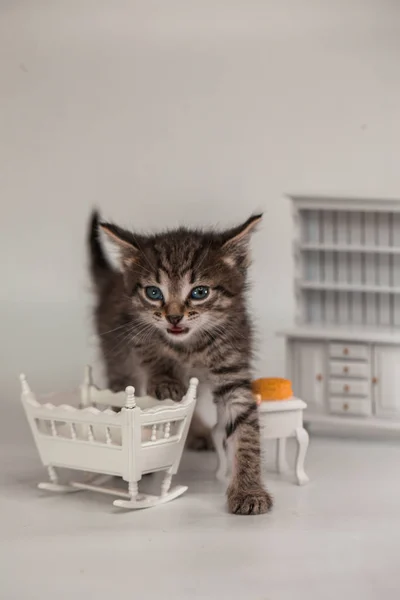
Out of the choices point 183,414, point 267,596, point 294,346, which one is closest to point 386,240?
point 294,346

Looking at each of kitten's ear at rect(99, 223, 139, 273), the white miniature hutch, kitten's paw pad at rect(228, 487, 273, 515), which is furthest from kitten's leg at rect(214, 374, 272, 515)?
the white miniature hutch

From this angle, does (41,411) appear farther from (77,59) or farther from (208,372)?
(77,59)

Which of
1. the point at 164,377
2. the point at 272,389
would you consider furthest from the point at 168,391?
the point at 272,389

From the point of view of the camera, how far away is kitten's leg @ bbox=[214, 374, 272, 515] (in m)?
3.32

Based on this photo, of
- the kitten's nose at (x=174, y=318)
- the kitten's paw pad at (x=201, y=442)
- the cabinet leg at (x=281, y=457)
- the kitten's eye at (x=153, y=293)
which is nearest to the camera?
the kitten's nose at (x=174, y=318)

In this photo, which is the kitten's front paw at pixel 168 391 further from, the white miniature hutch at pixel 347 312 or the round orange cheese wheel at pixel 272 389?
the white miniature hutch at pixel 347 312

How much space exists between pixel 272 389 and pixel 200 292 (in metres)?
0.55

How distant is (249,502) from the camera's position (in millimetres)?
3305

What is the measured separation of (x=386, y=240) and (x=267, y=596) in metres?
2.88

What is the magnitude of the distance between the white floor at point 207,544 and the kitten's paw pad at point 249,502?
0.13 feet

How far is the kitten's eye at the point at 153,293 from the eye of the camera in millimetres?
3490

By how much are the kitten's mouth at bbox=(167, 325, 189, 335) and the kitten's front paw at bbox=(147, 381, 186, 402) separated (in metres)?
0.29

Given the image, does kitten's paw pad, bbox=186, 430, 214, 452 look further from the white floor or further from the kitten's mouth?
the kitten's mouth

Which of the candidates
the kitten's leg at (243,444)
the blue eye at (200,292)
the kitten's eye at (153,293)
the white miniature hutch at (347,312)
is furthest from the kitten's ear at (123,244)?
the white miniature hutch at (347,312)
